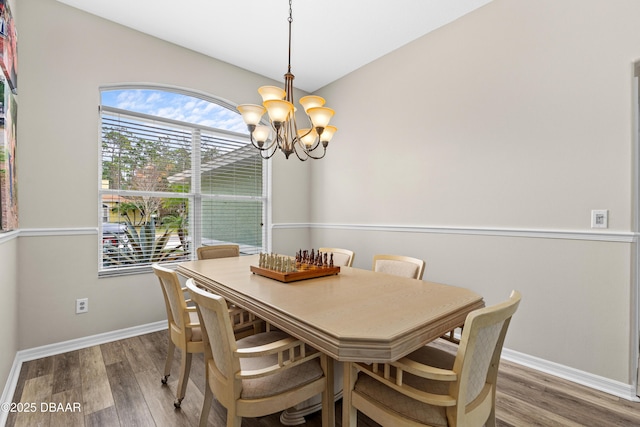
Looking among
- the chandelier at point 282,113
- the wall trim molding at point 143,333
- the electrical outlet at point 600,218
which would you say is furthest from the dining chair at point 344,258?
the electrical outlet at point 600,218

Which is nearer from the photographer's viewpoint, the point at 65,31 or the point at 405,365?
the point at 405,365

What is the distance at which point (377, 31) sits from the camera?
9.68 feet

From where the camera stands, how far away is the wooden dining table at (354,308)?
3.40ft

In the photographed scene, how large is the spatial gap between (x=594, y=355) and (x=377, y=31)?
10.5 ft

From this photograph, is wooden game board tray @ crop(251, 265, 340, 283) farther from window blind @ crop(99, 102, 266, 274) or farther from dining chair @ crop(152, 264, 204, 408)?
window blind @ crop(99, 102, 266, 274)

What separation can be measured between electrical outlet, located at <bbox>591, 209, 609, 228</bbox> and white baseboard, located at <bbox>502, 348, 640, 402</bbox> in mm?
1027

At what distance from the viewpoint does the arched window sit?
114 inches

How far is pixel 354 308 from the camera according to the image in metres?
1.34

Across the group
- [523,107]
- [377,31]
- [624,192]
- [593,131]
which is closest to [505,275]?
[624,192]

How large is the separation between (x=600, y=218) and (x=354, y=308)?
1919 mm

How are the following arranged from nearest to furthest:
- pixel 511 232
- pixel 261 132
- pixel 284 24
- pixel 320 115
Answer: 1. pixel 320 115
2. pixel 261 132
3. pixel 511 232
4. pixel 284 24

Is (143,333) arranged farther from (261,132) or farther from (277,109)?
(277,109)

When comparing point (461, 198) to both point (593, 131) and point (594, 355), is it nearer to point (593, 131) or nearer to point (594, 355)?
point (593, 131)

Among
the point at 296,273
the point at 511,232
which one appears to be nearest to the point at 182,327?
the point at 296,273
